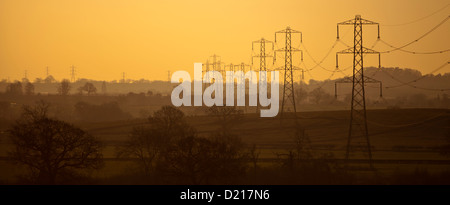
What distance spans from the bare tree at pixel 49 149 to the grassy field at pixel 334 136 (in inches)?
126

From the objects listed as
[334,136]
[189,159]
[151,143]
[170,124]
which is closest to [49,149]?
[189,159]

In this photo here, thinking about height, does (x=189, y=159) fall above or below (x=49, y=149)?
below

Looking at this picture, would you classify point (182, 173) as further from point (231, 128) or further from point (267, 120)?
point (267, 120)

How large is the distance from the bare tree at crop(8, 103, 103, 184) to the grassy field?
3195 millimetres

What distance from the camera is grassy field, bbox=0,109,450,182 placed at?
189ft

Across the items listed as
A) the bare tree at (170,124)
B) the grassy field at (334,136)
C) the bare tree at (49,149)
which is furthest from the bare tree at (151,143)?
the bare tree at (49,149)

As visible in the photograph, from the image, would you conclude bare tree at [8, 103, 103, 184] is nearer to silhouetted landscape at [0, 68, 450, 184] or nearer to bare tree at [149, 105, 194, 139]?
silhouetted landscape at [0, 68, 450, 184]

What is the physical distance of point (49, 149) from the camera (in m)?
47.0

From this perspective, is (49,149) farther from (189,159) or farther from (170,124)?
(170,124)

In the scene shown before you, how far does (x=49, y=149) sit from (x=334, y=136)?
176 ft

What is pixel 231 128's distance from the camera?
3942 inches

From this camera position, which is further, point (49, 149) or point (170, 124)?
point (170, 124)
